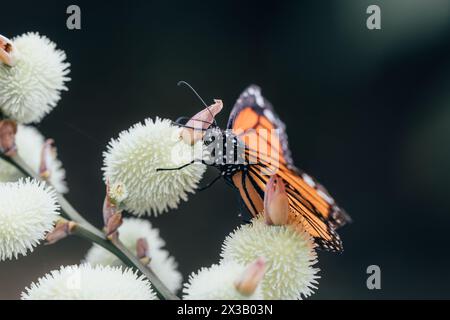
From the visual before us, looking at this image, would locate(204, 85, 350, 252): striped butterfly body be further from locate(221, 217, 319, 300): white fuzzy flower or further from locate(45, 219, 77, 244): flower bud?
locate(45, 219, 77, 244): flower bud

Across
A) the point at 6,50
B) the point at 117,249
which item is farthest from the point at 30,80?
the point at 117,249

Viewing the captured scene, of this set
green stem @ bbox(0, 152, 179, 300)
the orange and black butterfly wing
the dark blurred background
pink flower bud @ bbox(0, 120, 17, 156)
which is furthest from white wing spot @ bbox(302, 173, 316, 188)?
the dark blurred background

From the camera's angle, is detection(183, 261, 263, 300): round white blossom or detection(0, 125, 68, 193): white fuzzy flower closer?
detection(183, 261, 263, 300): round white blossom

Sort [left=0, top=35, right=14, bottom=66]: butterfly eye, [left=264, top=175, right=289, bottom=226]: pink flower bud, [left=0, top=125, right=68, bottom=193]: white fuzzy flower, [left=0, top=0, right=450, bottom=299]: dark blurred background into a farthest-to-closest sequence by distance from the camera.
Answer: [left=0, top=0, right=450, bottom=299]: dark blurred background → [left=0, top=125, right=68, bottom=193]: white fuzzy flower → [left=0, top=35, right=14, bottom=66]: butterfly eye → [left=264, top=175, right=289, bottom=226]: pink flower bud

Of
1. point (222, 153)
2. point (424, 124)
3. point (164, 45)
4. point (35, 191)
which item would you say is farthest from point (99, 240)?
point (424, 124)

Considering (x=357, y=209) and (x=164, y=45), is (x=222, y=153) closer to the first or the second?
(x=164, y=45)

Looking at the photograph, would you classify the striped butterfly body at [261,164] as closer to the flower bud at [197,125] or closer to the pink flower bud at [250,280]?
the flower bud at [197,125]

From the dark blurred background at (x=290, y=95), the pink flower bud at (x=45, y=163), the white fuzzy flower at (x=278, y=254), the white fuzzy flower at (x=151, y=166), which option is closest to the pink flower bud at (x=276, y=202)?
the white fuzzy flower at (x=278, y=254)

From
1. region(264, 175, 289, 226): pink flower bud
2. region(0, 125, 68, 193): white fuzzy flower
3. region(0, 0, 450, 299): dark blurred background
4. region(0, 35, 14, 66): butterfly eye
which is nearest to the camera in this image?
region(264, 175, 289, 226): pink flower bud
